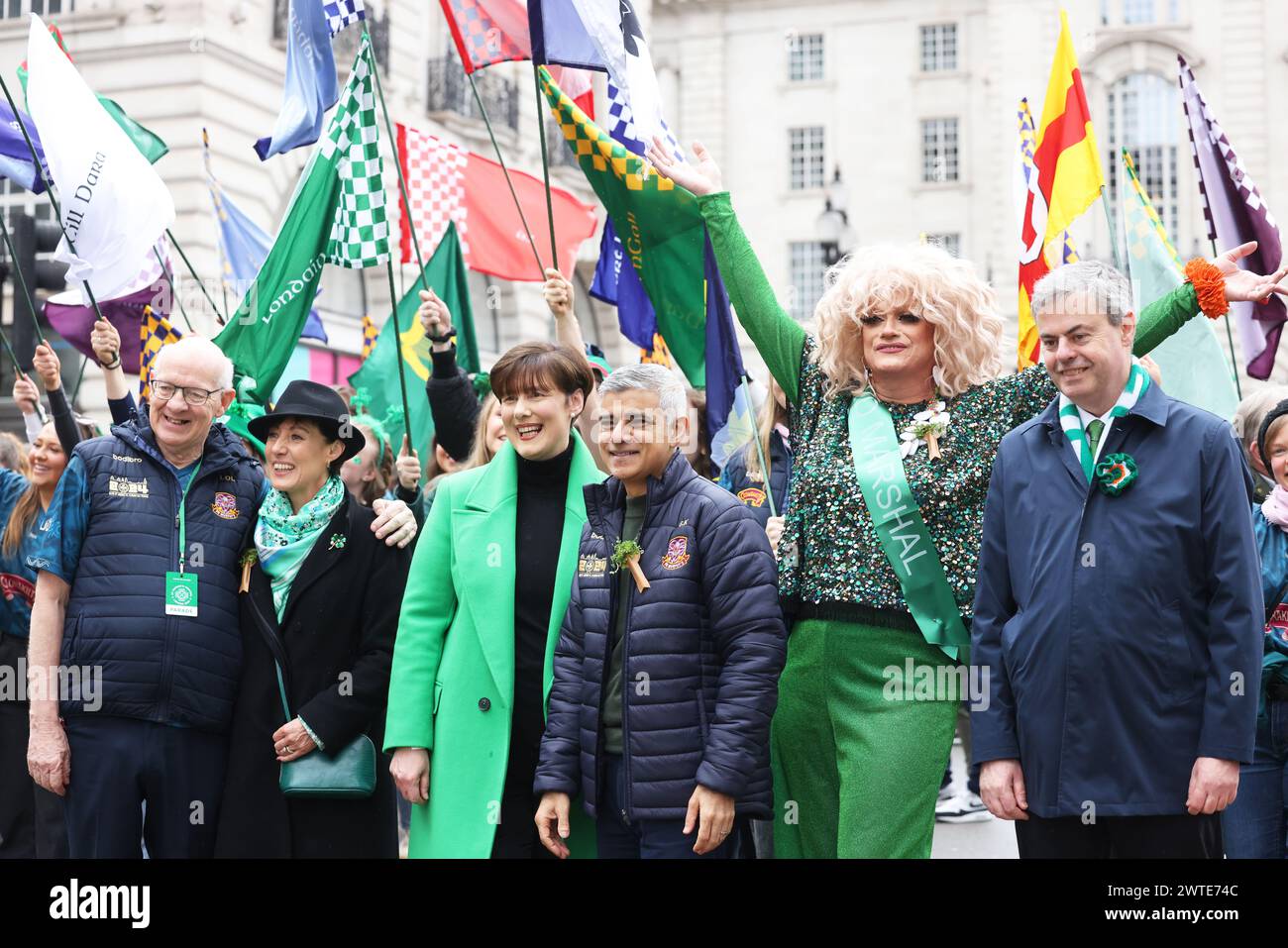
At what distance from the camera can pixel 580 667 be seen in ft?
13.9

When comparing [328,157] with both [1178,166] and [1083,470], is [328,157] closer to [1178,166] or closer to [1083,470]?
[1083,470]

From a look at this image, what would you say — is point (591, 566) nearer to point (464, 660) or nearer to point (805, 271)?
point (464, 660)

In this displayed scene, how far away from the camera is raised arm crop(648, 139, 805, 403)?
4531mm

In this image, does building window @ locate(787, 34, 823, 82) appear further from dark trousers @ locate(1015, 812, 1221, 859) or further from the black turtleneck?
dark trousers @ locate(1015, 812, 1221, 859)

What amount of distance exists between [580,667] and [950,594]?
106 centimetres

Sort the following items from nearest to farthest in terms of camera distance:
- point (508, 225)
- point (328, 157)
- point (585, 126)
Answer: point (585, 126) < point (328, 157) < point (508, 225)

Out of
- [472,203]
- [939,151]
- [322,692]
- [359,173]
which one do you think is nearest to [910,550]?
[322,692]

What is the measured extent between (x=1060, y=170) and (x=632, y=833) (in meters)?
4.58

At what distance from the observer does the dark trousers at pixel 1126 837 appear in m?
3.61

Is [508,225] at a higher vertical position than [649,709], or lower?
higher

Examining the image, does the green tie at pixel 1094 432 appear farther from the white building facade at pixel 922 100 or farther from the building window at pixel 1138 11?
the building window at pixel 1138 11
